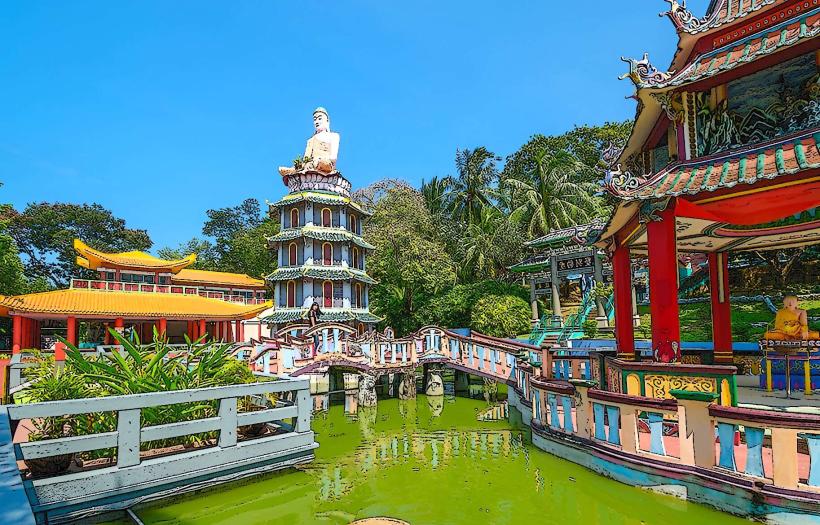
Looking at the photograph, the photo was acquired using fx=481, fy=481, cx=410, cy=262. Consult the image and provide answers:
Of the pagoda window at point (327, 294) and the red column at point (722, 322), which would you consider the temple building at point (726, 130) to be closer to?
the red column at point (722, 322)

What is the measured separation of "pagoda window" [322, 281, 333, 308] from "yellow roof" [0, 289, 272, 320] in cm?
407

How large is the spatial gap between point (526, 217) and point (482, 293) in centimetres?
670

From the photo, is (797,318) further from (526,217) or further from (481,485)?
(526,217)

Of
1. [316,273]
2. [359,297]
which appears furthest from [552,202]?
[316,273]

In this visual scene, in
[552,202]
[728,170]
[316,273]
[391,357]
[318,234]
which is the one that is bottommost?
[391,357]

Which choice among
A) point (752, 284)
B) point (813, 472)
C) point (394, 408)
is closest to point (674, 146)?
point (813, 472)

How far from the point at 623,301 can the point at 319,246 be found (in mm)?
21434

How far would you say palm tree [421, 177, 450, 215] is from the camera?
120 feet

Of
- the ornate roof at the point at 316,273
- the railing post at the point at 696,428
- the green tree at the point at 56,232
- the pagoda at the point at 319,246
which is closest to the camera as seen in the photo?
the railing post at the point at 696,428

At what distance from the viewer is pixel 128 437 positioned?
5.37 m

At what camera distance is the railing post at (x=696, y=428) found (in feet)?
17.4

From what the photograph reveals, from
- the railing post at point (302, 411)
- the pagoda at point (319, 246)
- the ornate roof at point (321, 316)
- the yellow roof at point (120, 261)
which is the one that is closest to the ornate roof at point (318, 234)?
the pagoda at point (319, 246)

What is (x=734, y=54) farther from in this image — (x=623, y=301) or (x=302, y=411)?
(x=302, y=411)

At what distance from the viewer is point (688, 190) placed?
634 cm
